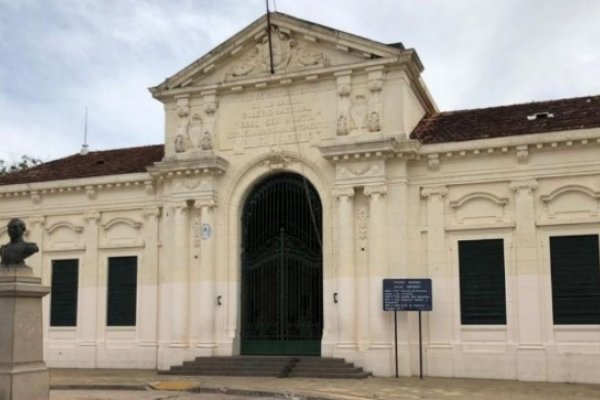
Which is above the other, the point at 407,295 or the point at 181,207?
the point at 181,207

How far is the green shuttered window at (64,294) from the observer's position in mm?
24875

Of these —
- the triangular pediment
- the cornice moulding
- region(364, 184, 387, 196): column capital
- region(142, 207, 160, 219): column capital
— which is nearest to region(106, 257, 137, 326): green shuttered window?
region(142, 207, 160, 219): column capital

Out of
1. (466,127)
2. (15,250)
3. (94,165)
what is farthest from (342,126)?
(15,250)

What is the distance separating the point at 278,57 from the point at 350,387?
1040 cm

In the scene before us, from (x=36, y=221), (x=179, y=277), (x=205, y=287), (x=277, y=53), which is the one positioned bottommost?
(x=205, y=287)

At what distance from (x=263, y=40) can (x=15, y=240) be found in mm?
11316

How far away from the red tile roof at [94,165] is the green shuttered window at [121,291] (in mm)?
3035

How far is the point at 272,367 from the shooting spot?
1984cm

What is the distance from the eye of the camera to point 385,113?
2114 centimetres

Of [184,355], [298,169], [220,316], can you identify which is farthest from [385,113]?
[184,355]

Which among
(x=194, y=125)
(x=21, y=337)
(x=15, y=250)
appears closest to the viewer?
(x=21, y=337)

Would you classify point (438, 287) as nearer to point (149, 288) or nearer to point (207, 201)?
point (207, 201)

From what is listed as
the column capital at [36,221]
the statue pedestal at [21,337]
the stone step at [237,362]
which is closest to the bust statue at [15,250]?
the statue pedestal at [21,337]

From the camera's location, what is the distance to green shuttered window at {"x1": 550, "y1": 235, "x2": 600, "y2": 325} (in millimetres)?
18766
